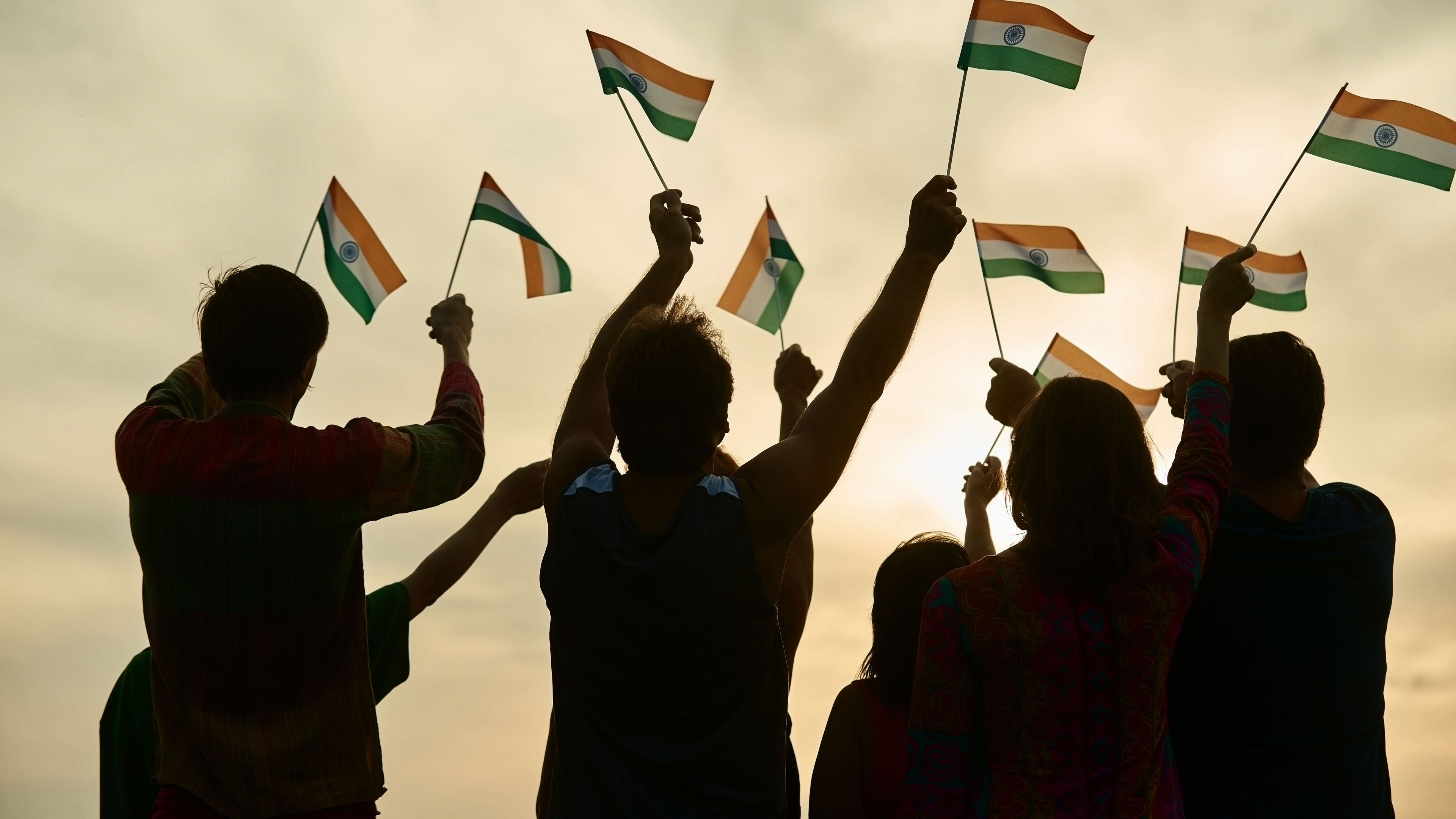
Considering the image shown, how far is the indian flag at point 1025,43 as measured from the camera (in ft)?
18.7

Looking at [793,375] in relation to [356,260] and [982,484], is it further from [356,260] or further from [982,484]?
[356,260]

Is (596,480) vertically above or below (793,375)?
below

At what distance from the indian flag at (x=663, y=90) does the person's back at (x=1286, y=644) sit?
3622mm

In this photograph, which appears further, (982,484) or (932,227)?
(982,484)

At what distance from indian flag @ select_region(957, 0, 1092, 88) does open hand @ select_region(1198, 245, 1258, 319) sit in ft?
8.87

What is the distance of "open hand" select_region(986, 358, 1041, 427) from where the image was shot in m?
3.93

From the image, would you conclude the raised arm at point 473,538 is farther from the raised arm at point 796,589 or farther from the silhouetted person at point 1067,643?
the silhouetted person at point 1067,643

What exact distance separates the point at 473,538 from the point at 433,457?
1.09m

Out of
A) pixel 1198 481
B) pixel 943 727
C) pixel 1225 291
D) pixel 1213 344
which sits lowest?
pixel 943 727

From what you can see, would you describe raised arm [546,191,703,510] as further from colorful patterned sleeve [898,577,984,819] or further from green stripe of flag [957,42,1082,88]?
green stripe of flag [957,42,1082,88]

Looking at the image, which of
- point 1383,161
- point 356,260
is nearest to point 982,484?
point 1383,161

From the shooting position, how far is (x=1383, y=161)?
542cm

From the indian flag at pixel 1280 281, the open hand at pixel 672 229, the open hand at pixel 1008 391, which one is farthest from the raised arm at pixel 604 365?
the indian flag at pixel 1280 281

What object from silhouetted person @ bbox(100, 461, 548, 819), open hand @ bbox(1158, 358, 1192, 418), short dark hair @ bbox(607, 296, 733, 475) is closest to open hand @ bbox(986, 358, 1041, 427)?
open hand @ bbox(1158, 358, 1192, 418)
